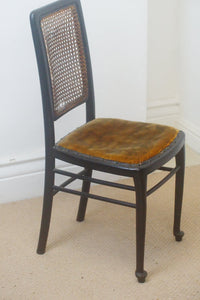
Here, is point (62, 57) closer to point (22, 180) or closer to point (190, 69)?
point (22, 180)

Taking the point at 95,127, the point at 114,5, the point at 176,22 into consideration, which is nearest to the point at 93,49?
the point at 114,5

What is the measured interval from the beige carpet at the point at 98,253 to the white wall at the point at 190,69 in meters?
0.50

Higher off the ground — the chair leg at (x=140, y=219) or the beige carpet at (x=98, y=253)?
the chair leg at (x=140, y=219)

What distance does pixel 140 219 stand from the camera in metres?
1.52

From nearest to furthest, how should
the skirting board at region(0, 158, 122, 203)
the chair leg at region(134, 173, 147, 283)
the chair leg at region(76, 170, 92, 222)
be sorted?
the chair leg at region(134, 173, 147, 283)
the chair leg at region(76, 170, 92, 222)
the skirting board at region(0, 158, 122, 203)

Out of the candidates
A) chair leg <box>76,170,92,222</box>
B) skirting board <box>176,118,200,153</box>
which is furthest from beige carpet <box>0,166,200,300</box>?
skirting board <box>176,118,200,153</box>

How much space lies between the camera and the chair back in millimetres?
1501

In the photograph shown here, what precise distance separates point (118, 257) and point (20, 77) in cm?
87

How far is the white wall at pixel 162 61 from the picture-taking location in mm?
2488

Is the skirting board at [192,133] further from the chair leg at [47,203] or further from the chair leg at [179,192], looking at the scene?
the chair leg at [47,203]

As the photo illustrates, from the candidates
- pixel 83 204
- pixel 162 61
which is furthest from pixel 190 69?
pixel 83 204

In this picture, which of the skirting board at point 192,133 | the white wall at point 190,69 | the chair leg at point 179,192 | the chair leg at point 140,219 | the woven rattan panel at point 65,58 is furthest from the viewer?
the skirting board at point 192,133

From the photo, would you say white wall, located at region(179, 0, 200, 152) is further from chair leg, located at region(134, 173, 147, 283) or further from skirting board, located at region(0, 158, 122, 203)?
chair leg, located at region(134, 173, 147, 283)

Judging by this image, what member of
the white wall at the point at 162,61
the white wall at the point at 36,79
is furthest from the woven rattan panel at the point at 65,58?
the white wall at the point at 162,61
